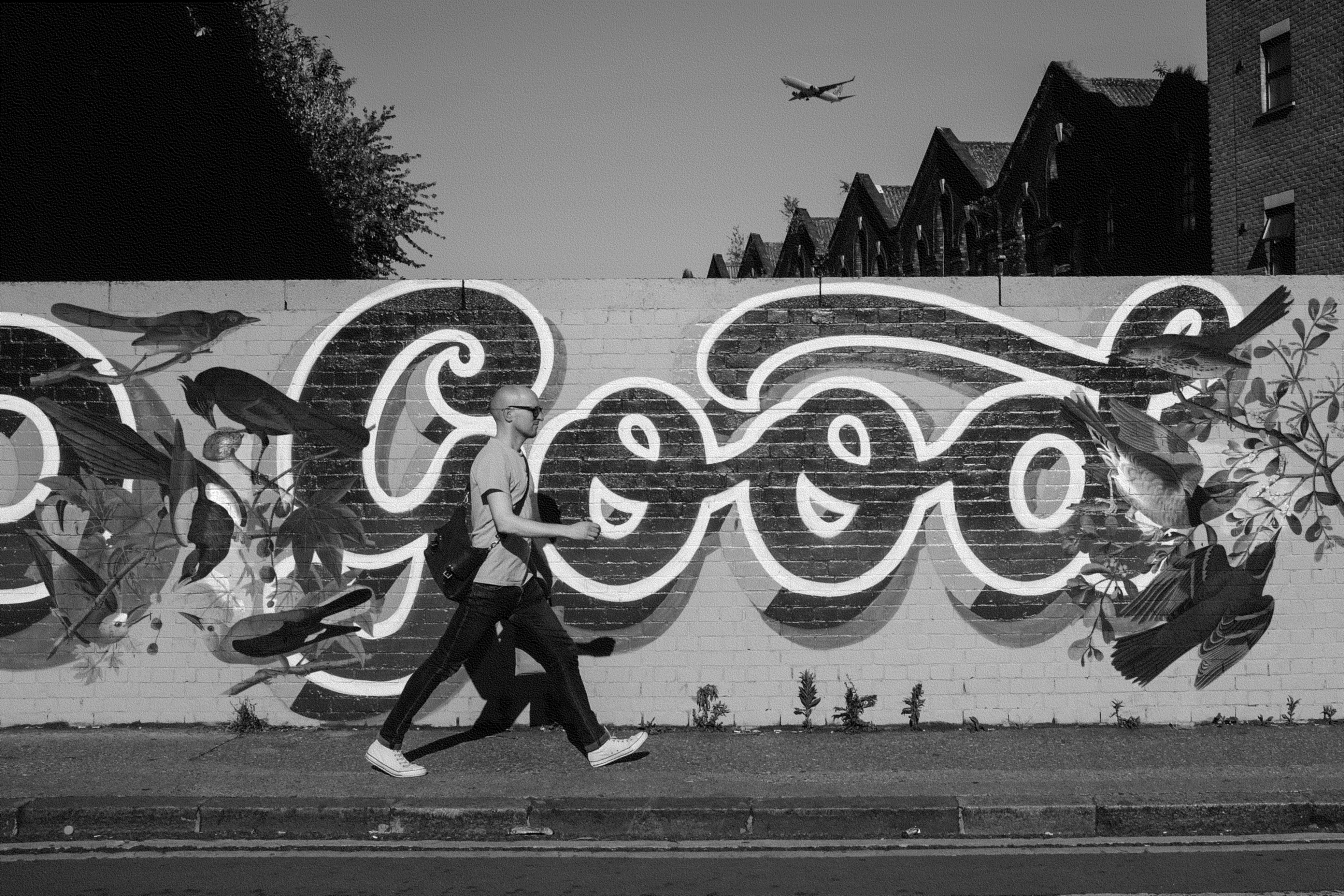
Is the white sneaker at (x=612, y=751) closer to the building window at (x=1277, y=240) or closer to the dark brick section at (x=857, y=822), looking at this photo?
the dark brick section at (x=857, y=822)

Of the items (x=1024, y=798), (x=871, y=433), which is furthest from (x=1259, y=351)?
(x=1024, y=798)

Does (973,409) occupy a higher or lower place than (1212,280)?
lower

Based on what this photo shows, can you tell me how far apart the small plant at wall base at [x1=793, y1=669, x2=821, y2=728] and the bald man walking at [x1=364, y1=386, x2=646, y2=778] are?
127cm

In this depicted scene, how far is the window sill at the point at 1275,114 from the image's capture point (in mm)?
23406

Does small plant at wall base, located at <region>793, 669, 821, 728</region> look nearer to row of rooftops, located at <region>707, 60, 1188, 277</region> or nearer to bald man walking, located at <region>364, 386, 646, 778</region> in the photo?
bald man walking, located at <region>364, 386, 646, 778</region>

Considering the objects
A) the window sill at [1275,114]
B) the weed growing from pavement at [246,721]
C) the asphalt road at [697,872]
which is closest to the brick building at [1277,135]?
the window sill at [1275,114]

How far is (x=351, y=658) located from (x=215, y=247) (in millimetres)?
13083

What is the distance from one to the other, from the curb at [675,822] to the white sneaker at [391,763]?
557 mm

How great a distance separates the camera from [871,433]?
25.2ft

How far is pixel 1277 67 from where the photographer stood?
2403cm

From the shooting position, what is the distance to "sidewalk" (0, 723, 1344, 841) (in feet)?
19.0

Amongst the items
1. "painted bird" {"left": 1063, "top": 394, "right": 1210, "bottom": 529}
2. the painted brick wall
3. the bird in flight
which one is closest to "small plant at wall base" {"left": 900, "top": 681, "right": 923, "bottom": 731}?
the painted brick wall

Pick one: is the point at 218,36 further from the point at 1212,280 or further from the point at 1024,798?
the point at 1024,798

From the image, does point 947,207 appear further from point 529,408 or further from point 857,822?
point 857,822
